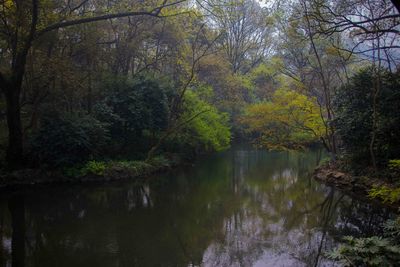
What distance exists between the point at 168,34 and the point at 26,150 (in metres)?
9.90

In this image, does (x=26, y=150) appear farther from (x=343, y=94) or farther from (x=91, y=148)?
(x=343, y=94)

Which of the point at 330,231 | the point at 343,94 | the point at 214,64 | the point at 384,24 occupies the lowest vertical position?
the point at 330,231

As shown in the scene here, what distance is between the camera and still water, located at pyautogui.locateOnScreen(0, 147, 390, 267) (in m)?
6.54

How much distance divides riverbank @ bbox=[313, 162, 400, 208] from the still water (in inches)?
17.6

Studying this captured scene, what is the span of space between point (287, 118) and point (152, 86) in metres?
6.53

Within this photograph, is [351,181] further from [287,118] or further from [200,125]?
[200,125]

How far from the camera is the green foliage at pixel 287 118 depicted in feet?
53.0

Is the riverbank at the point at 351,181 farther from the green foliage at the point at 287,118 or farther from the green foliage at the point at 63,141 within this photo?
the green foliage at the point at 63,141

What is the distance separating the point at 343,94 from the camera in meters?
13.4

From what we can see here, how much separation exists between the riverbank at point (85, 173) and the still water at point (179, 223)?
A: 583 mm

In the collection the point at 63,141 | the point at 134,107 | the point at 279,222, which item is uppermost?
the point at 134,107

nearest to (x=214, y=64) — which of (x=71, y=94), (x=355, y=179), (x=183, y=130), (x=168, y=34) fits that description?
(x=168, y=34)

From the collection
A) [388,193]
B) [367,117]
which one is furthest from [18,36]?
[367,117]

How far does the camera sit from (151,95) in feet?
53.1
